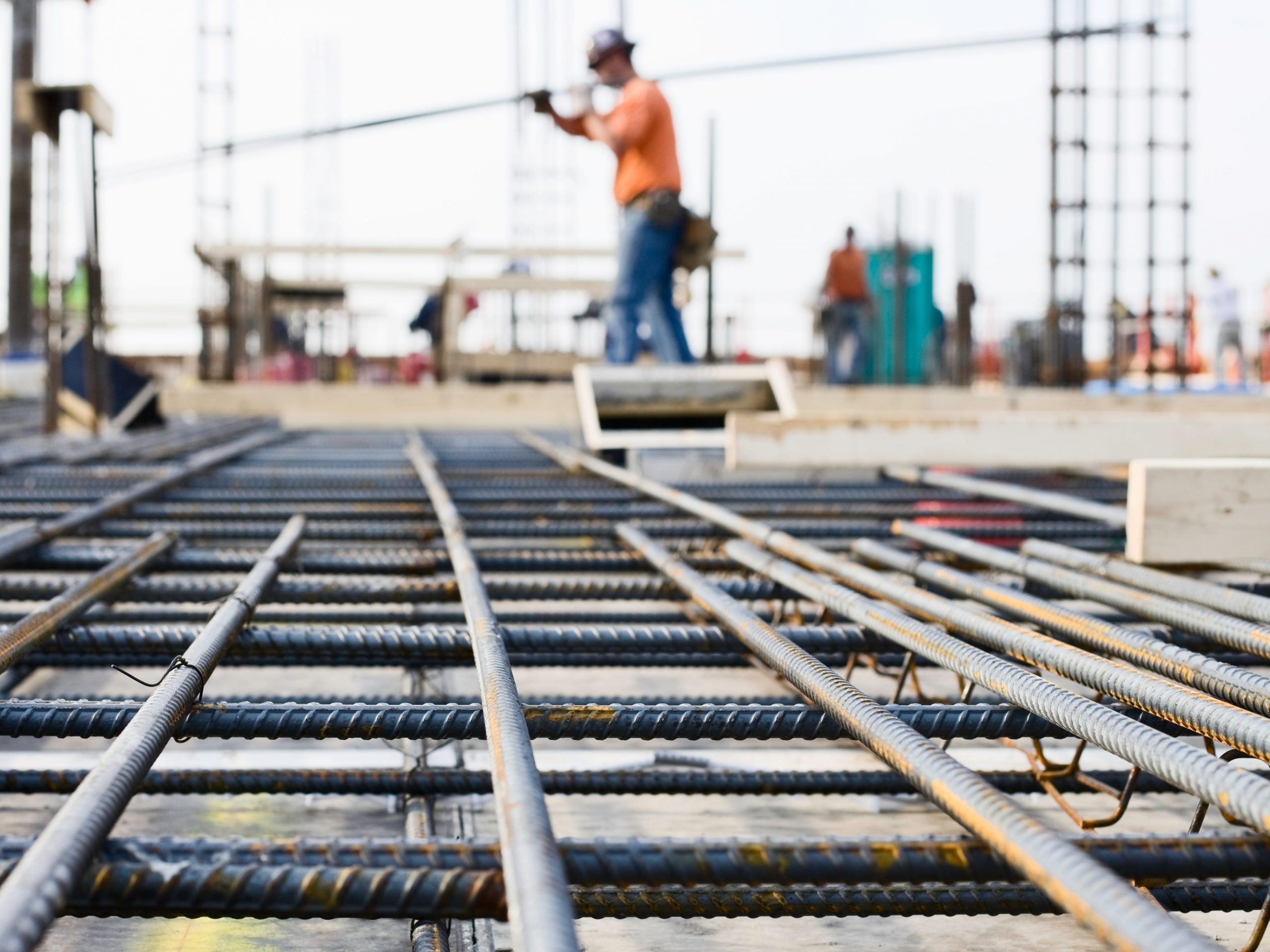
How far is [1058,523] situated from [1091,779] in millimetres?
1854

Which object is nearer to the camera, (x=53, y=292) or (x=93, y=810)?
(x=93, y=810)

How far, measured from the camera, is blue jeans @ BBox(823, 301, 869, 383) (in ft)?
41.4

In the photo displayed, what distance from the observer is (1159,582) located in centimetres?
232

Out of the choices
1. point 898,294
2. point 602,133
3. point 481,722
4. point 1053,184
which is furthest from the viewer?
point 898,294

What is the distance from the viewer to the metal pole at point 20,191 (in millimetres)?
16031

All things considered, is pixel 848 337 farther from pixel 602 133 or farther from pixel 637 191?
pixel 602 133

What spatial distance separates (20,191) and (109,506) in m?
15.1

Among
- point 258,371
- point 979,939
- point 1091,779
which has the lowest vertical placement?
point 979,939

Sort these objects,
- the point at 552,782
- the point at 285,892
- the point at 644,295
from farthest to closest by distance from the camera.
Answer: the point at 644,295 → the point at 552,782 → the point at 285,892

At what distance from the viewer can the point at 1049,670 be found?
1.66 metres

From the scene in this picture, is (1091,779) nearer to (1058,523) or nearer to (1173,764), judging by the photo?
(1173,764)

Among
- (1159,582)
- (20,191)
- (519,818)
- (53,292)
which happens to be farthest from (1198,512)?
(20,191)

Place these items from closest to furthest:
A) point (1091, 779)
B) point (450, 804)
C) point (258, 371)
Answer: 1. point (1091, 779)
2. point (450, 804)
3. point (258, 371)

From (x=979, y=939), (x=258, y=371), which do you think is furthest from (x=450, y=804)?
(x=258, y=371)
